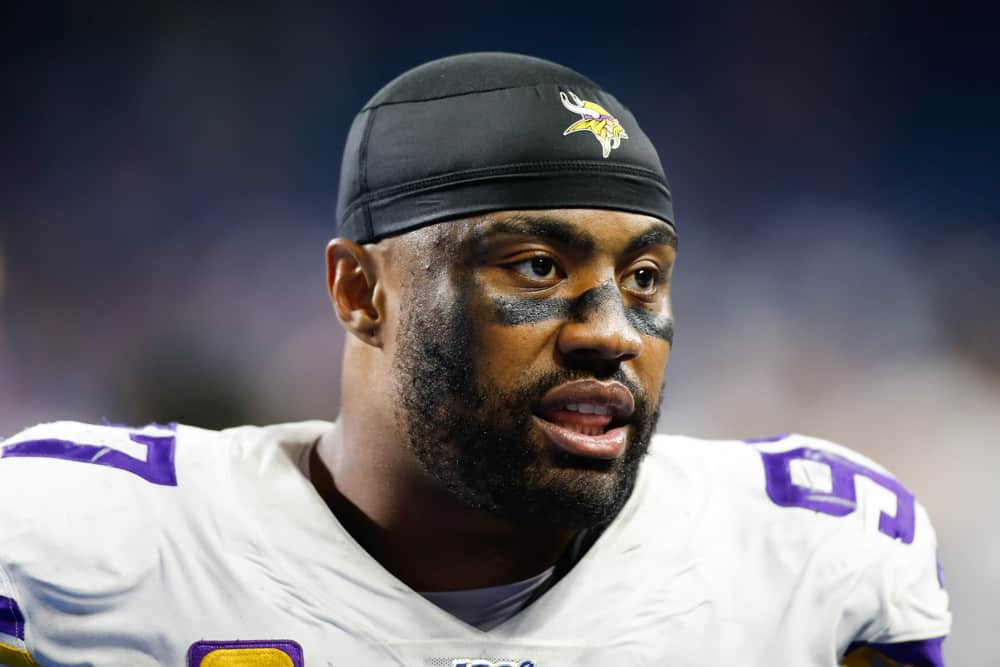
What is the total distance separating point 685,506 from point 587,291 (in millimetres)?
371

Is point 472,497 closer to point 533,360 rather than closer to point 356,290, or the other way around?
point 533,360

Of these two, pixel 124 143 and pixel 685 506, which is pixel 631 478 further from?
pixel 124 143


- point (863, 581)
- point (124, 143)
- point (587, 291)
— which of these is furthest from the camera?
point (124, 143)

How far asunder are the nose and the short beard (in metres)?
0.03

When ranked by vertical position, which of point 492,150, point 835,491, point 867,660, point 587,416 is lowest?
point 867,660

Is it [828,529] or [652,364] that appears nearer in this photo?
[652,364]

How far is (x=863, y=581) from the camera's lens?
1277mm

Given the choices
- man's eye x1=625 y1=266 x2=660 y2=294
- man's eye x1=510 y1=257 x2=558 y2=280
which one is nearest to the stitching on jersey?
man's eye x1=510 y1=257 x2=558 y2=280

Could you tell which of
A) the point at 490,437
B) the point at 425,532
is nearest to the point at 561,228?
the point at 490,437

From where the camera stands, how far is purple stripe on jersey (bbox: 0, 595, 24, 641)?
1.11 m

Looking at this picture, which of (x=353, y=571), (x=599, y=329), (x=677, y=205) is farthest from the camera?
(x=677, y=205)

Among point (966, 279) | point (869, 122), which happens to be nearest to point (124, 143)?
point (869, 122)

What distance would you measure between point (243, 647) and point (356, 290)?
16.7 inches

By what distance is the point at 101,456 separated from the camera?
1.21 m
